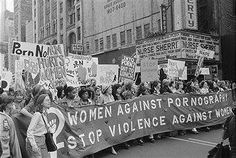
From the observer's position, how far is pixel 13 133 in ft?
13.0

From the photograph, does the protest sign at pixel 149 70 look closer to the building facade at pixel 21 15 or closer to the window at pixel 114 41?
the window at pixel 114 41

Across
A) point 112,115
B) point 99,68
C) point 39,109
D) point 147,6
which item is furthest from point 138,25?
point 39,109

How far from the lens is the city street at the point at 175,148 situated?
6707mm

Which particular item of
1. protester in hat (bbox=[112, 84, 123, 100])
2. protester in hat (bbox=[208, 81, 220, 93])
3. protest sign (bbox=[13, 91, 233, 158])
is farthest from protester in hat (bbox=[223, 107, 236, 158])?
protester in hat (bbox=[208, 81, 220, 93])

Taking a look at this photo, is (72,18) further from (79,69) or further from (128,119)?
(128,119)

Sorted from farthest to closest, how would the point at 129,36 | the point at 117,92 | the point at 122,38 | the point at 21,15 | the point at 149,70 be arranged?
the point at 21,15
the point at 122,38
the point at 129,36
the point at 149,70
the point at 117,92

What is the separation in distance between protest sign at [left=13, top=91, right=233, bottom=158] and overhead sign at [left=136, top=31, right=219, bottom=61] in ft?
28.4

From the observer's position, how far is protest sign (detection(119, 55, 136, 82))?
10256mm

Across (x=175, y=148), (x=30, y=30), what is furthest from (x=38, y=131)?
(x=30, y=30)

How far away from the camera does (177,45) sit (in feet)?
62.6

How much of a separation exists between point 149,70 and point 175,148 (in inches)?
138

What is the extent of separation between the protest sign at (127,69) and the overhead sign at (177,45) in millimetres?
9008

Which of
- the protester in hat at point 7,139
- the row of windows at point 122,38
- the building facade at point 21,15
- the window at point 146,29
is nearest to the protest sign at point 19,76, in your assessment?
the protester in hat at point 7,139

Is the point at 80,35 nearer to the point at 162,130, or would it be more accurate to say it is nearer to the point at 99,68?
the point at 99,68
